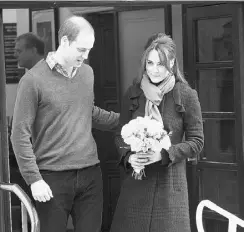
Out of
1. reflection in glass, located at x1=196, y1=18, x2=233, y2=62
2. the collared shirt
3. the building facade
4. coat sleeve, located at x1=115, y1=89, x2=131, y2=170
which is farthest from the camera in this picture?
reflection in glass, located at x1=196, y1=18, x2=233, y2=62

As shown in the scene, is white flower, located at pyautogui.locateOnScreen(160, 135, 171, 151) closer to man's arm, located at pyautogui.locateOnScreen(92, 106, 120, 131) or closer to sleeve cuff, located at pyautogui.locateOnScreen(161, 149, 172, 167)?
sleeve cuff, located at pyautogui.locateOnScreen(161, 149, 172, 167)

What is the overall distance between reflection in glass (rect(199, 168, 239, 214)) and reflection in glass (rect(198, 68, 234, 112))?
489mm

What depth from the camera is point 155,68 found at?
4879mm

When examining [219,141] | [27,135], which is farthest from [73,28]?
[219,141]

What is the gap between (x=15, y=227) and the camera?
25.0ft

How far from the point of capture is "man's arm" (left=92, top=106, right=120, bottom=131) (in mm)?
5062

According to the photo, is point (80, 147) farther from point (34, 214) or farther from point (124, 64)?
point (124, 64)

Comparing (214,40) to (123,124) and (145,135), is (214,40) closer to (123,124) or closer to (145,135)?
(123,124)

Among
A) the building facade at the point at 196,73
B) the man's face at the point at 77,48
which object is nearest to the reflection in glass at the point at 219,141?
→ the building facade at the point at 196,73

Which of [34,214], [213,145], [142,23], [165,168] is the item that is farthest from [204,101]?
[34,214]

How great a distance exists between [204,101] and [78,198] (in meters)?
1.76

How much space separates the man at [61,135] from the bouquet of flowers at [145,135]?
29 centimetres

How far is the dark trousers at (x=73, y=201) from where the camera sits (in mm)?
4770

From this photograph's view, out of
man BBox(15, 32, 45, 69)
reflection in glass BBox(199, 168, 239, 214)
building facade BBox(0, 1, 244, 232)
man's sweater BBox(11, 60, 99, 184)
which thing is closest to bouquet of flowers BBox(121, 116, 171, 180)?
man's sweater BBox(11, 60, 99, 184)
